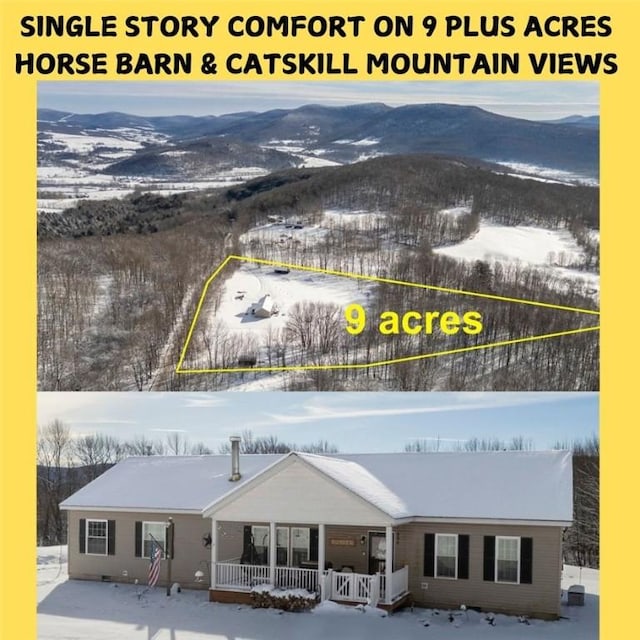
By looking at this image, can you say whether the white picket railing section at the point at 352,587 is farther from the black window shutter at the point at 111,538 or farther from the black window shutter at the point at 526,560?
the black window shutter at the point at 111,538

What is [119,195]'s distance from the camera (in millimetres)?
14000

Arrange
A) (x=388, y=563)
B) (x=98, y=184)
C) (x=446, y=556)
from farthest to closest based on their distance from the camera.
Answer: (x=446, y=556) → (x=388, y=563) → (x=98, y=184)

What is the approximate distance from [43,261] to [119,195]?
140 centimetres

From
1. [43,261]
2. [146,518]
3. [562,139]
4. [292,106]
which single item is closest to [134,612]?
[146,518]

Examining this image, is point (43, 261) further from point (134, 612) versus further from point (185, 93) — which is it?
point (134, 612)

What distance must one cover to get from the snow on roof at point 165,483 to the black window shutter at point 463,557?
3538 mm

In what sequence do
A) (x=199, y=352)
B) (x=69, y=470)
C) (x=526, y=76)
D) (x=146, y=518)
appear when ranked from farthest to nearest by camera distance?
(x=69, y=470) < (x=146, y=518) < (x=199, y=352) < (x=526, y=76)

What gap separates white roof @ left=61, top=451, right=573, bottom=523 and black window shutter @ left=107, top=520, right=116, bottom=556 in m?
0.33

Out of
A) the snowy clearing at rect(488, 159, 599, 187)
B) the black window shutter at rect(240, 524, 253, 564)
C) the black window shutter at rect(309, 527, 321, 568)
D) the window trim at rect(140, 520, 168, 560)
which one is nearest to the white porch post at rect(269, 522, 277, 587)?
the black window shutter at rect(309, 527, 321, 568)

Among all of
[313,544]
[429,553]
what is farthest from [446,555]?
[313,544]

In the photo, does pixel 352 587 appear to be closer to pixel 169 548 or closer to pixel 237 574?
pixel 237 574

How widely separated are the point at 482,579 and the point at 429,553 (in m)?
0.84

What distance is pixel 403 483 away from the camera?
51.9 feet

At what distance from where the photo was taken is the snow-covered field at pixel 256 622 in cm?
1296
